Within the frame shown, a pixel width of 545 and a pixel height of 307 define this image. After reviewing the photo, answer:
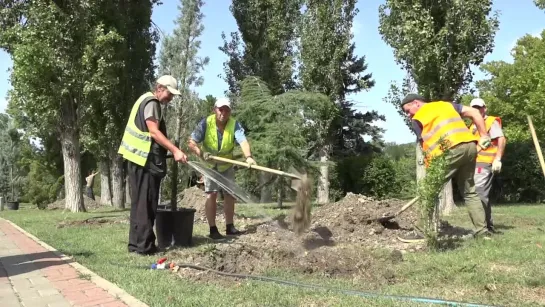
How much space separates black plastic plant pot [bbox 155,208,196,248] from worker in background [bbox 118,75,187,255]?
281mm

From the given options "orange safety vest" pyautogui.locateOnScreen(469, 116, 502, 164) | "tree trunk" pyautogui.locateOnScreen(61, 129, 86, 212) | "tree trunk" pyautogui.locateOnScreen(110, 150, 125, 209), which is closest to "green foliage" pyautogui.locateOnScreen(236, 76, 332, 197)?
"tree trunk" pyautogui.locateOnScreen(61, 129, 86, 212)

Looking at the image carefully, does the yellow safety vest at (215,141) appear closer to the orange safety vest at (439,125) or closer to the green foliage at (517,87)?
the orange safety vest at (439,125)

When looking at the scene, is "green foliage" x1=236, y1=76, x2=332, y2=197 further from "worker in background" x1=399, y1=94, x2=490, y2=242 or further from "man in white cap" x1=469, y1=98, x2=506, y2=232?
"worker in background" x1=399, y1=94, x2=490, y2=242

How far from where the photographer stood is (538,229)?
799 centimetres

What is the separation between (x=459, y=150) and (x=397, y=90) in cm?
1044

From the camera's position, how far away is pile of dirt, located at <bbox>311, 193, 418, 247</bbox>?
6836 millimetres

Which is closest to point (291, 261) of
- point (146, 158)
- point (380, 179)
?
point (146, 158)

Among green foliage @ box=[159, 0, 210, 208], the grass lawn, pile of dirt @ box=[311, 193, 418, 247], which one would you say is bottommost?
the grass lawn

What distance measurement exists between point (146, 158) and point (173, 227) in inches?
38.3

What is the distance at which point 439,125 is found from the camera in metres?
5.90

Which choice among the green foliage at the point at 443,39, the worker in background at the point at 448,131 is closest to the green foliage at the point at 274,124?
the green foliage at the point at 443,39

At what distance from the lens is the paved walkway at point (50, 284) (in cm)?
388

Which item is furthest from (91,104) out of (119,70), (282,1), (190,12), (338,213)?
(190,12)

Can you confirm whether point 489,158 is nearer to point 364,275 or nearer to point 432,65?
point 364,275
